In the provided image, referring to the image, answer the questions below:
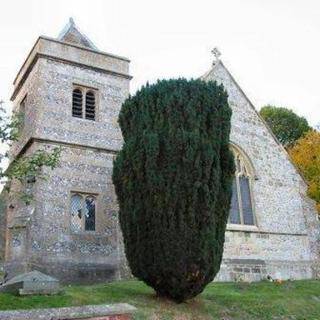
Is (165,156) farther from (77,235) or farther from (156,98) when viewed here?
(77,235)

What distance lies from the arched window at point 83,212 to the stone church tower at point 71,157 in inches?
1.4

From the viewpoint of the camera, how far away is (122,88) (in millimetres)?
19875

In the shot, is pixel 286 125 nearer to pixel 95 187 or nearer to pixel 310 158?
pixel 310 158

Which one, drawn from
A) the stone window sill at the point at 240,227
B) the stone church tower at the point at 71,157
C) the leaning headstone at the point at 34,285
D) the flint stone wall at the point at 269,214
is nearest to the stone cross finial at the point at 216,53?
the flint stone wall at the point at 269,214

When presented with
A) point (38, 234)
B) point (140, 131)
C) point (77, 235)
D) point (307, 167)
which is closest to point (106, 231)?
point (77, 235)

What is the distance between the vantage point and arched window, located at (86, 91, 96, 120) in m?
18.8

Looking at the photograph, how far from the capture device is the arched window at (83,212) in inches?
660

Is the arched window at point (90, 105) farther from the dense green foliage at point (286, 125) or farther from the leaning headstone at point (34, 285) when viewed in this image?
the dense green foliage at point (286, 125)

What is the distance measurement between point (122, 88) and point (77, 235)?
6.71 m

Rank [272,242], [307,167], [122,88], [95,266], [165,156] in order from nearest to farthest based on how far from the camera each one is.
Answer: [165,156] < [95,266] < [272,242] < [122,88] < [307,167]

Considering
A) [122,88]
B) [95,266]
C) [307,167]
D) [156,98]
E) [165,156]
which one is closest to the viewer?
[165,156]

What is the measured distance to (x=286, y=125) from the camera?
131 feet

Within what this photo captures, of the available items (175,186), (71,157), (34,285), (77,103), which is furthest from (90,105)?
(34,285)

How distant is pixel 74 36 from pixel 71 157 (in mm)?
6151
